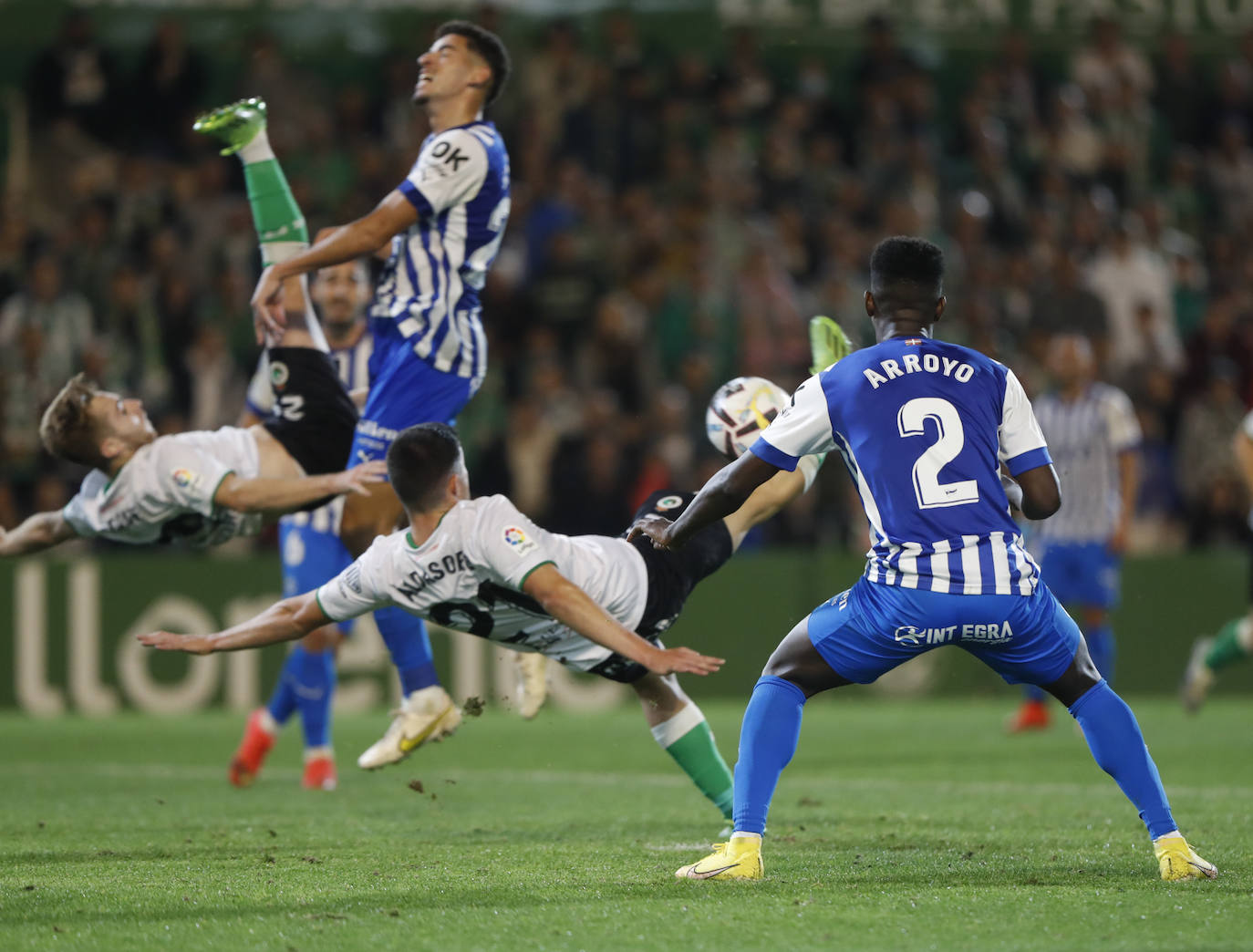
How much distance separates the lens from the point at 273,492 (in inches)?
255

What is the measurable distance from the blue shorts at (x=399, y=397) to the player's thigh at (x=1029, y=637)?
2.64m

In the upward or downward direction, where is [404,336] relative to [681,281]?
downward

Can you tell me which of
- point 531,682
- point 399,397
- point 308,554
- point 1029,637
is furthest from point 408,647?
point 1029,637

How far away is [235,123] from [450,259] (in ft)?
3.42

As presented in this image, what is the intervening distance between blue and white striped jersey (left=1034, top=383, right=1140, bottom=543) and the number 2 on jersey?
22.6 feet

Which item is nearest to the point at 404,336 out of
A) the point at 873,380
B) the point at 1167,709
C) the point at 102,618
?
the point at 873,380

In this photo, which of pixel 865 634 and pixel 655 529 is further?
pixel 655 529

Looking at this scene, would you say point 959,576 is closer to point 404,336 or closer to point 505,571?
point 505,571

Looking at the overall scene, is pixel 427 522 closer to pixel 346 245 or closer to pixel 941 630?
pixel 346 245

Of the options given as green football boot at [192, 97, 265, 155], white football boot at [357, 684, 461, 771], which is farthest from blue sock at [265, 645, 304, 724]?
green football boot at [192, 97, 265, 155]

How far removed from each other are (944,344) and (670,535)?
38.0 inches

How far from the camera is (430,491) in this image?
17.3ft

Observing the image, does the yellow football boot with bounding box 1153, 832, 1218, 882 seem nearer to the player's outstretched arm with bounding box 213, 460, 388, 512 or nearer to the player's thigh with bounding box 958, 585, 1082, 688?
the player's thigh with bounding box 958, 585, 1082, 688

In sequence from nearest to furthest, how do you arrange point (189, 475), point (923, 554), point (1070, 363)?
point (923, 554) → point (189, 475) → point (1070, 363)
